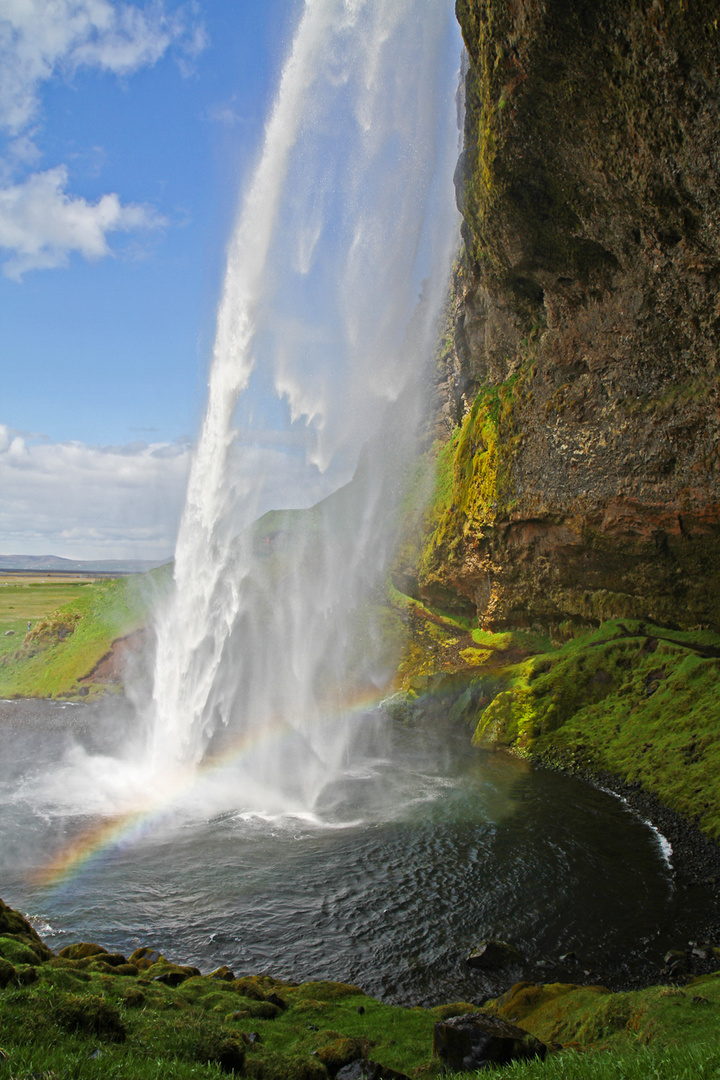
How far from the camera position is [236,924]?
16031 mm

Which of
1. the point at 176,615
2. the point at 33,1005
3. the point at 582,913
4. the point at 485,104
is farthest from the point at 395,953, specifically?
the point at 485,104

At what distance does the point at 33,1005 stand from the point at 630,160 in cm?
2555

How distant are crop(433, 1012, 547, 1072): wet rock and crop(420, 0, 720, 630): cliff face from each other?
2108 centimetres

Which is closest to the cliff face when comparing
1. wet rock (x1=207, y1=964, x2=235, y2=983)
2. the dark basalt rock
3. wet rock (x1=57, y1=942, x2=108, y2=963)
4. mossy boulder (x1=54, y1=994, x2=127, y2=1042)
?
the dark basalt rock

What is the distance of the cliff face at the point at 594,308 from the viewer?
18.0m

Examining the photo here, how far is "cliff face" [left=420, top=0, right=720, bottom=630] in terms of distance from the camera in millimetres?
18031

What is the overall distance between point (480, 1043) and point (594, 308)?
30.0 meters

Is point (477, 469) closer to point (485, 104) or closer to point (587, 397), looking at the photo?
point (587, 397)

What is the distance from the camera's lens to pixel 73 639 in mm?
61656

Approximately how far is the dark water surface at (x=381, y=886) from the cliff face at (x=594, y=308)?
1375cm

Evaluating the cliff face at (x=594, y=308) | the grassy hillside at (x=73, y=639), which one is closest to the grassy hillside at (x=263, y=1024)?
the cliff face at (x=594, y=308)

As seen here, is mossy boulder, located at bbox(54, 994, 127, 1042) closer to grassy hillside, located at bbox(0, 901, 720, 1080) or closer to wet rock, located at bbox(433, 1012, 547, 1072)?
grassy hillside, located at bbox(0, 901, 720, 1080)

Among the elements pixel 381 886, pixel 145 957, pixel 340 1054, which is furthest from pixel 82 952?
pixel 381 886

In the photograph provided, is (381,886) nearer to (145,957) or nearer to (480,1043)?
(145,957)
